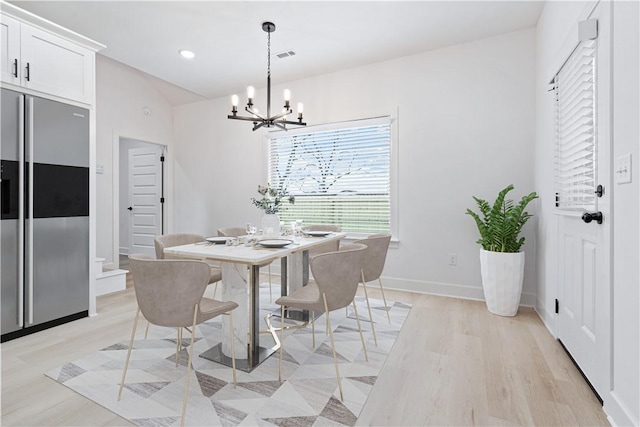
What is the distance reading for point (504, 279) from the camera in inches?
112

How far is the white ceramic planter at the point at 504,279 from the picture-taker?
9.29 ft

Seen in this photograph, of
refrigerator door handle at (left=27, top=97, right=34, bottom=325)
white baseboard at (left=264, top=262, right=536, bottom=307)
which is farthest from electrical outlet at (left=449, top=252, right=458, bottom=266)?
refrigerator door handle at (left=27, top=97, right=34, bottom=325)

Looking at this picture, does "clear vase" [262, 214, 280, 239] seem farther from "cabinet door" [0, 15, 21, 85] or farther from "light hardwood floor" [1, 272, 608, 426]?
"cabinet door" [0, 15, 21, 85]

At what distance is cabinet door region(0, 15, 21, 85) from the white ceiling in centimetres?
61

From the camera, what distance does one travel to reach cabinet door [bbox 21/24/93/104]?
249 cm

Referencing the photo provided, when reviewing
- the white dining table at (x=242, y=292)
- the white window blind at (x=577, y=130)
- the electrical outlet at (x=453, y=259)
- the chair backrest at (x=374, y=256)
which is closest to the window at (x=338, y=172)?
the electrical outlet at (x=453, y=259)

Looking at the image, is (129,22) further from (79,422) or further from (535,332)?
(535,332)

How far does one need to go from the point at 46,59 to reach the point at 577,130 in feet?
13.5

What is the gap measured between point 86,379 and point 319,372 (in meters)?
1.40
